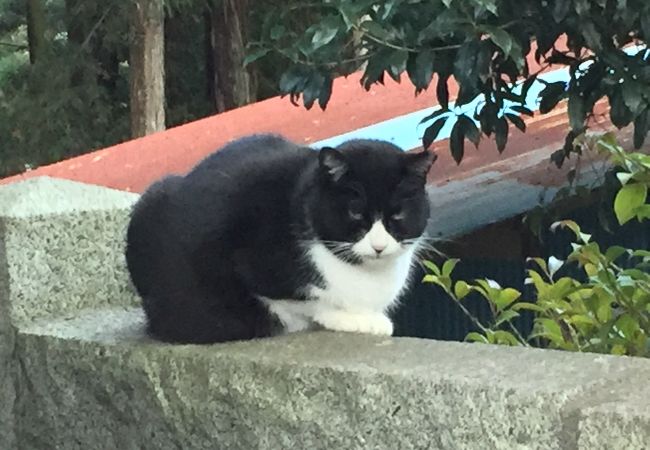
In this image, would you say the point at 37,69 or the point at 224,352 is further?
the point at 37,69

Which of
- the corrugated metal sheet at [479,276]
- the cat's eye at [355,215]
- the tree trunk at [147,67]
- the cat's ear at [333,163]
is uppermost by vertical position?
the tree trunk at [147,67]

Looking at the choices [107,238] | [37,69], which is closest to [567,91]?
[107,238]

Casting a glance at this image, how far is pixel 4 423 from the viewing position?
233 centimetres

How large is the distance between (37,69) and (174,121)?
63.6 inches

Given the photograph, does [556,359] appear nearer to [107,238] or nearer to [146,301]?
[146,301]

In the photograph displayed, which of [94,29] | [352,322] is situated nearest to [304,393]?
[352,322]

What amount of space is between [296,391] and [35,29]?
30.2 feet

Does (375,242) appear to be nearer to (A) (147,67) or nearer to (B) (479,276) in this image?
(B) (479,276)

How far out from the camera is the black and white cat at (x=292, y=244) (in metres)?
1.99

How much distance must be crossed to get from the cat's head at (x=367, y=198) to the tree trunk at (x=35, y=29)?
887 cm

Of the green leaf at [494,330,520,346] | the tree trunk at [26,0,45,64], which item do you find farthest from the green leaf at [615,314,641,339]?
the tree trunk at [26,0,45,64]

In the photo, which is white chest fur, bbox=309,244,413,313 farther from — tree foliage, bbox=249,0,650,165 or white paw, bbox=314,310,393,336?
tree foliage, bbox=249,0,650,165

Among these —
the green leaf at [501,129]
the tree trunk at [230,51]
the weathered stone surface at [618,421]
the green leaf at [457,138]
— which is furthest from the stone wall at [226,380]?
the tree trunk at [230,51]

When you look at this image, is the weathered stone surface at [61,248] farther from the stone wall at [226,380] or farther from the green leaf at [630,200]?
the green leaf at [630,200]
